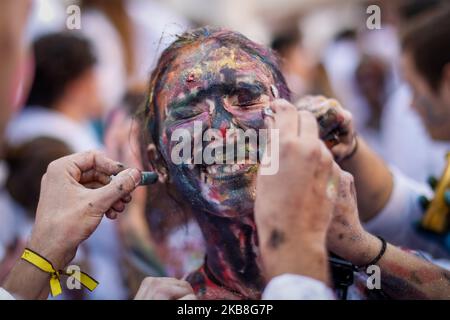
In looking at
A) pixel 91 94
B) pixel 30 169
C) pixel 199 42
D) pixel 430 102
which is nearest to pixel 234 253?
pixel 199 42

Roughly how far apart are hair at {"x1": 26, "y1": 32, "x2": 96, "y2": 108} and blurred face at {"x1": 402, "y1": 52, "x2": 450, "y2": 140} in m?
1.56

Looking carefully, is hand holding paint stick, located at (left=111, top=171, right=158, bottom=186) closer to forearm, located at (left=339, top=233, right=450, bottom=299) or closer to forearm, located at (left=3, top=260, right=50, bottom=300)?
forearm, located at (left=3, top=260, right=50, bottom=300)

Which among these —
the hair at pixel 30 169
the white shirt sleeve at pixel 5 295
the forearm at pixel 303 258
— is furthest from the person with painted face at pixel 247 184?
the hair at pixel 30 169

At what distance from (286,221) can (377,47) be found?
3477 millimetres

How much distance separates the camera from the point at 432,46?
2.80 metres

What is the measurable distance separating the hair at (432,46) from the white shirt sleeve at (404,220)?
27.5 inches

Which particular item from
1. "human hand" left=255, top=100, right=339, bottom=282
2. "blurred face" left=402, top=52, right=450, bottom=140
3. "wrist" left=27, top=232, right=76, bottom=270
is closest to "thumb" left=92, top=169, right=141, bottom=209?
"wrist" left=27, top=232, right=76, bottom=270

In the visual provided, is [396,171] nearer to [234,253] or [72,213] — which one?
[234,253]

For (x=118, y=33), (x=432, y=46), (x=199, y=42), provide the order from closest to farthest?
(x=199, y=42) < (x=432, y=46) < (x=118, y=33)

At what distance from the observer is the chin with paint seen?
5.30 ft

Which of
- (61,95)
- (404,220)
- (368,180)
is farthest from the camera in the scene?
(61,95)

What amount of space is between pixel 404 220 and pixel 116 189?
104cm

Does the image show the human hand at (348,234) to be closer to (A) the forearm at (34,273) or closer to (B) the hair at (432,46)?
(A) the forearm at (34,273)
